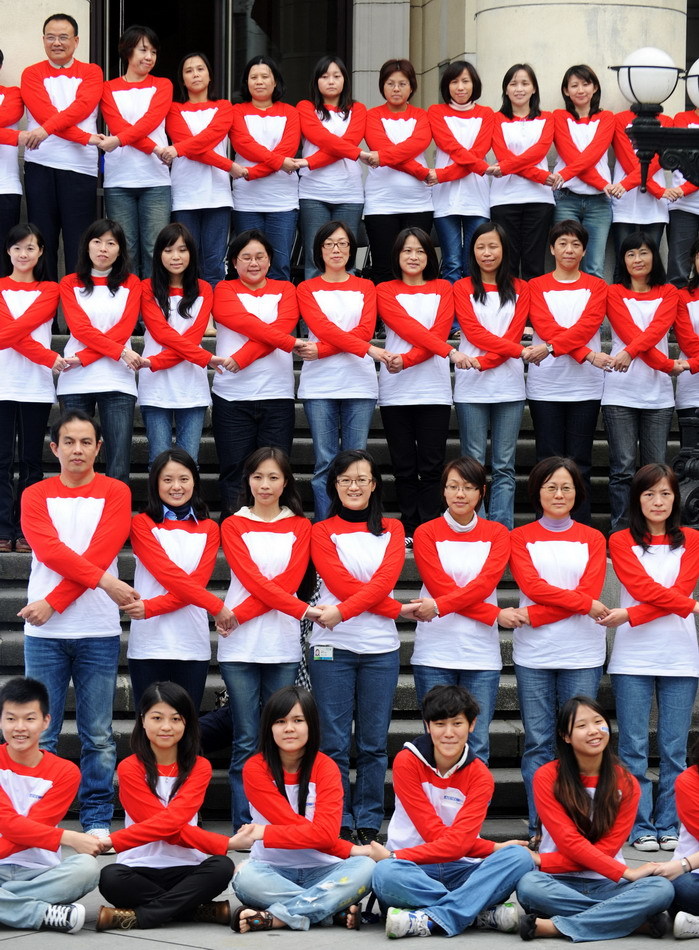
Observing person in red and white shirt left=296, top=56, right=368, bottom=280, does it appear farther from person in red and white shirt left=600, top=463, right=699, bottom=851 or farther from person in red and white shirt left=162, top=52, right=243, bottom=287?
person in red and white shirt left=600, top=463, right=699, bottom=851

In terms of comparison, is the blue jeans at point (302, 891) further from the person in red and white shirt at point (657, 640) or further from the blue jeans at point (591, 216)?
the blue jeans at point (591, 216)

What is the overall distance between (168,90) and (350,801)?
4.94 meters

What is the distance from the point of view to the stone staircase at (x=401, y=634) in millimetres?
8539

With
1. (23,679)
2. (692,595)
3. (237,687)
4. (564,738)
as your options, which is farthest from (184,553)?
(692,595)

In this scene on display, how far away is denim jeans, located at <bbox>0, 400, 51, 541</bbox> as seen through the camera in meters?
9.46

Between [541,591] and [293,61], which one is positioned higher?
[293,61]

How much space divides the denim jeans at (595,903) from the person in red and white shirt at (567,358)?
326cm

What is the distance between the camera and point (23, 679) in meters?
7.15

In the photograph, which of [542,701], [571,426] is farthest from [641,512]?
[571,426]

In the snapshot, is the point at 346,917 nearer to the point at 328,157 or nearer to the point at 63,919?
the point at 63,919

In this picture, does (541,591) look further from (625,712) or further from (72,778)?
(72,778)

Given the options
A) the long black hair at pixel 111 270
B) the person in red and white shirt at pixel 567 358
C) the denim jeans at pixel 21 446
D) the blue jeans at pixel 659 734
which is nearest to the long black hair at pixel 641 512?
the blue jeans at pixel 659 734

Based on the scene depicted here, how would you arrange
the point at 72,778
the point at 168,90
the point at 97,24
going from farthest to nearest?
the point at 97,24, the point at 168,90, the point at 72,778

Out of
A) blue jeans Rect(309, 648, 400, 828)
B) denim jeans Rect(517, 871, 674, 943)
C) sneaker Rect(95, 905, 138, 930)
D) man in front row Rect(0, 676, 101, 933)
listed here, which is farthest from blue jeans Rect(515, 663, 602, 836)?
man in front row Rect(0, 676, 101, 933)
